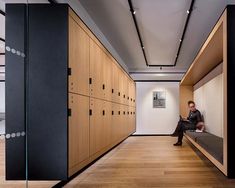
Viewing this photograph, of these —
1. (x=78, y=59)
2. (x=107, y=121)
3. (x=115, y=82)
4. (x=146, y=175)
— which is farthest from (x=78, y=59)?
(x=115, y=82)

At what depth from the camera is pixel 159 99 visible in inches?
595

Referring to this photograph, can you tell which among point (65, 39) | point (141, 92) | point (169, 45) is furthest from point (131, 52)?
point (65, 39)

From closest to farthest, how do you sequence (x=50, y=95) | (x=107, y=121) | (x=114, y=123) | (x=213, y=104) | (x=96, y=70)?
(x=50, y=95) → (x=96, y=70) → (x=107, y=121) → (x=114, y=123) → (x=213, y=104)

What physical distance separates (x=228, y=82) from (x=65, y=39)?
229 cm

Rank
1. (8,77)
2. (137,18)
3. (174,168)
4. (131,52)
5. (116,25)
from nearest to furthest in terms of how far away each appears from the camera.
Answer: (8,77) < (174,168) < (137,18) < (116,25) < (131,52)

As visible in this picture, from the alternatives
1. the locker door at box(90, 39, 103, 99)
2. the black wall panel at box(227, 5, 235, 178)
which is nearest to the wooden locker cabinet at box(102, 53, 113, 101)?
the locker door at box(90, 39, 103, 99)

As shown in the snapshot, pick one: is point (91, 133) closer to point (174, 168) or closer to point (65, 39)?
point (174, 168)

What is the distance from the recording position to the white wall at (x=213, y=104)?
7779 millimetres

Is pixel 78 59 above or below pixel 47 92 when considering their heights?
above

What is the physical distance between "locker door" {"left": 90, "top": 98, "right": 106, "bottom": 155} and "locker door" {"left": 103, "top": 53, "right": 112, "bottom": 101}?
514 millimetres

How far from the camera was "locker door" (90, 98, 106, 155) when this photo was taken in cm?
558

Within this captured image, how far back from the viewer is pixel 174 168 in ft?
17.9

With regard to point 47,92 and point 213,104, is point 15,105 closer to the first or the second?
point 47,92

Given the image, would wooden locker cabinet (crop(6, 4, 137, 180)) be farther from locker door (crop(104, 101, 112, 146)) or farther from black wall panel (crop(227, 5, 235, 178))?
locker door (crop(104, 101, 112, 146))
